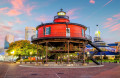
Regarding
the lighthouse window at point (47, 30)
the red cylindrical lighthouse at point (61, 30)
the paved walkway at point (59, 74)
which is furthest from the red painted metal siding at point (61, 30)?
the paved walkway at point (59, 74)

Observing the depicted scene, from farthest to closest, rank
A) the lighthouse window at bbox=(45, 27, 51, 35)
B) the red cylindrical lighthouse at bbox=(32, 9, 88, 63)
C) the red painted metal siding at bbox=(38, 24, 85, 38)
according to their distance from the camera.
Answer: the lighthouse window at bbox=(45, 27, 51, 35) → the red painted metal siding at bbox=(38, 24, 85, 38) → the red cylindrical lighthouse at bbox=(32, 9, 88, 63)

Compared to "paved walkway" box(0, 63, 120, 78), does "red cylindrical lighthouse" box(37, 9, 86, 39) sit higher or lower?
higher

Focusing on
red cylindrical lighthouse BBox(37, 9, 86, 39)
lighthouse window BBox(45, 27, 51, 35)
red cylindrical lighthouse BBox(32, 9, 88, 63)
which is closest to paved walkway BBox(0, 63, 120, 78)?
red cylindrical lighthouse BBox(32, 9, 88, 63)

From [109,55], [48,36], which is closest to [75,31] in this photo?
[48,36]

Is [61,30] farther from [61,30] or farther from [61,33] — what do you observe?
[61,33]

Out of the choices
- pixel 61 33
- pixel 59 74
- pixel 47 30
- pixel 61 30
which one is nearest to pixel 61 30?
pixel 61 30

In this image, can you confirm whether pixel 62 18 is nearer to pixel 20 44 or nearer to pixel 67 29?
pixel 67 29

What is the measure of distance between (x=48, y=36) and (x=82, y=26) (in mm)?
8770

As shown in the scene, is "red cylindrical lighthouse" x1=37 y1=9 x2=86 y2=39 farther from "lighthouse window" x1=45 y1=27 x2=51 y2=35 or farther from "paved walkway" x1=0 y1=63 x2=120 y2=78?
"paved walkway" x1=0 y1=63 x2=120 y2=78

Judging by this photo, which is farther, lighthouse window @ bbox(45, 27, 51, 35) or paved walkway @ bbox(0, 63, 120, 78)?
lighthouse window @ bbox(45, 27, 51, 35)

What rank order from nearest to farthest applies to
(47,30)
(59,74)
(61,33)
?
(59,74) < (61,33) < (47,30)

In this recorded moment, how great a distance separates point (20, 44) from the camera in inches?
2131

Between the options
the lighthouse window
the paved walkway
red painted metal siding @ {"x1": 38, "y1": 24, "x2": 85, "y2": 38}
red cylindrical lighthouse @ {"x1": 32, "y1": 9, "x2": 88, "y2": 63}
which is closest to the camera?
the paved walkway

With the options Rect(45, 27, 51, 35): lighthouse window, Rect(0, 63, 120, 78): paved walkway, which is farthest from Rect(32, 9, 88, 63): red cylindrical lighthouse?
Rect(0, 63, 120, 78): paved walkway
